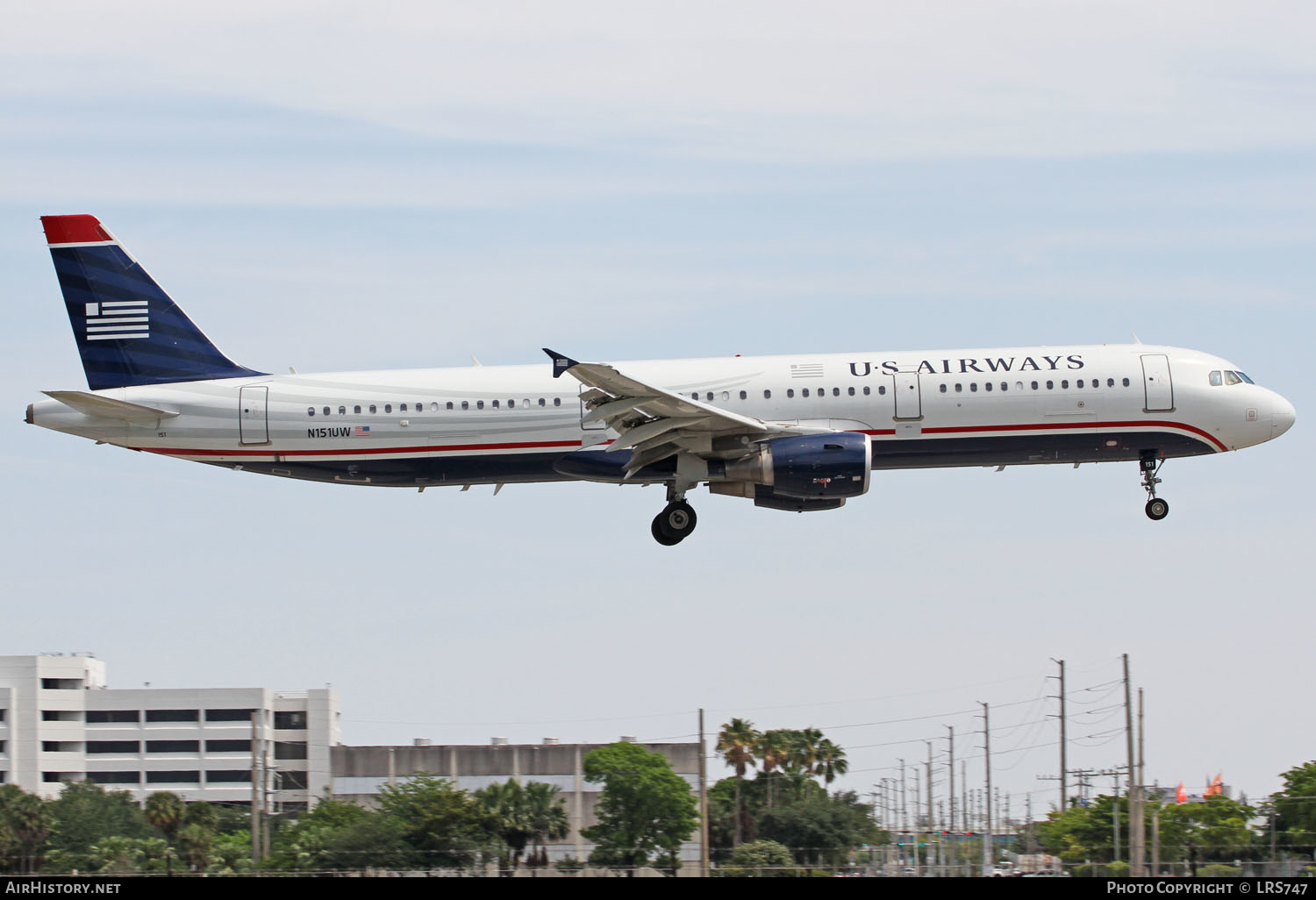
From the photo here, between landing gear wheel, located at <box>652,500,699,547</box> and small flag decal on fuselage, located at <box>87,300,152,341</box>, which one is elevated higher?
small flag decal on fuselage, located at <box>87,300,152,341</box>

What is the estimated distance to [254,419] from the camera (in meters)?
37.3

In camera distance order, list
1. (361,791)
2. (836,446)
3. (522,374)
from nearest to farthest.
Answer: (836,446)
(522,374)
(361,791)

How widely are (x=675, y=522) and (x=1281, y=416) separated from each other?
15.7 m

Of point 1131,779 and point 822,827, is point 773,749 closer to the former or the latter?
point 822,827

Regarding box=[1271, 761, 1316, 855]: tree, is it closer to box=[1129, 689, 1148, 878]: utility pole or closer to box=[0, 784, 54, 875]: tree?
box=[1129, 689, 1148, 878]: utility pole

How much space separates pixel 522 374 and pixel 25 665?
8074 cm

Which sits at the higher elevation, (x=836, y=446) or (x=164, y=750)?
(x=836, y=446)

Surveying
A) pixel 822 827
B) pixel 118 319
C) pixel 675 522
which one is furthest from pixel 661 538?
pixel 822 827

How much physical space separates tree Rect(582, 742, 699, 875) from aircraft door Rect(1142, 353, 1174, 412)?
24.6 m

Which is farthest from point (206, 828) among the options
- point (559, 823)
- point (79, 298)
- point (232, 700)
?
point (79, 298)

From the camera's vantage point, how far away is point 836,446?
3462cm

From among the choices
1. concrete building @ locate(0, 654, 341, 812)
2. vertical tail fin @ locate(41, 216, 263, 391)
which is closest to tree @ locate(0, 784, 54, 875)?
concrete building @ locate(0, 654, 341, 812)

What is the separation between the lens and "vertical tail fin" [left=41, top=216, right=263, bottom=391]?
38688 millimetres

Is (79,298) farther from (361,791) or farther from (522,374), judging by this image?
(361,791)
